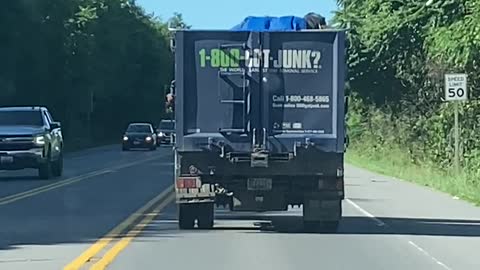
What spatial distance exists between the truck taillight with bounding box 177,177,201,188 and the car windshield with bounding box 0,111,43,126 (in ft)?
54.5

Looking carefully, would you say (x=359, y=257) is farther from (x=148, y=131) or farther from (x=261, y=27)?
(x=148, y=131)

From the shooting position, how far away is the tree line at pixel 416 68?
1244 inches

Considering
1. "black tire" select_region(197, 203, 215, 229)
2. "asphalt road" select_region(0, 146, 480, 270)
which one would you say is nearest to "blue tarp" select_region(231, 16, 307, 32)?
"black tire" select_region(197, 203, 215, 229)

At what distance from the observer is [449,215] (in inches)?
877

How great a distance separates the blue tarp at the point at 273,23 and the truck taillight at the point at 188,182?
258 cm

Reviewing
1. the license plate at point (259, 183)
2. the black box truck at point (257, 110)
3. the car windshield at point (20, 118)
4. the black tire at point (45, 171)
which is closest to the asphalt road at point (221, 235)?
the license plate at point (259, 183)

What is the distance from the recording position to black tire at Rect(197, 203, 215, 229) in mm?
18547

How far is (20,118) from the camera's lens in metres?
34.0

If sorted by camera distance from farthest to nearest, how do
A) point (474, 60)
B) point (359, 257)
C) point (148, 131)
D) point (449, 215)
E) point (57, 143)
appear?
1. point (148, 131)
2. point (57, 143)
3. point (474, 60)
4. point (449, 215)
5. point (359, 257)

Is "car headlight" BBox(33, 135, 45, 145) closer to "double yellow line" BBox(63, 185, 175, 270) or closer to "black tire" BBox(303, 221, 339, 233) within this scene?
"double yellow line" BBox(63, 185, 175, 270)

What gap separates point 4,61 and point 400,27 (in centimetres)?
2903

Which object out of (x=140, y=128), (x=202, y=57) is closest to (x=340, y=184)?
(x=202, y=57)

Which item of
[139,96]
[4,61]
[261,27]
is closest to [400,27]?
[261,27]

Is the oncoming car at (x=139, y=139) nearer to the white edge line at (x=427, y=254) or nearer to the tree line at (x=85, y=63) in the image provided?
the tree line at (x=85, y=63)
